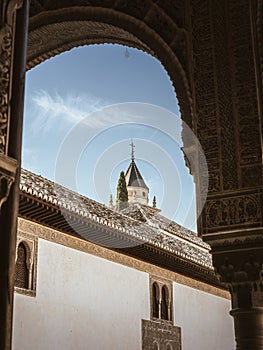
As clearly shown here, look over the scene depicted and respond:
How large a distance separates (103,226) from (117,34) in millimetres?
6094

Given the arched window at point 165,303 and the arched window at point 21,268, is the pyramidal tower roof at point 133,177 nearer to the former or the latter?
the arched window at point 165,303

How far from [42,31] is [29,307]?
570cm

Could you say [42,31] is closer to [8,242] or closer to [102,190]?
[8,242]

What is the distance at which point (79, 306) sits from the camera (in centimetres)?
1266

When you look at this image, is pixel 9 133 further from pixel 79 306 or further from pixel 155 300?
pixel 155 300

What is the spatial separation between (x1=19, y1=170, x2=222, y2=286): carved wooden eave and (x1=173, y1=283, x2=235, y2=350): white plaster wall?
0.53m

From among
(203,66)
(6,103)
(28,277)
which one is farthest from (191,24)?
(28,277)

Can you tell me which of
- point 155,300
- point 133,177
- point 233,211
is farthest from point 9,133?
point 133,177

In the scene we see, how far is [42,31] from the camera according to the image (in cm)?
719

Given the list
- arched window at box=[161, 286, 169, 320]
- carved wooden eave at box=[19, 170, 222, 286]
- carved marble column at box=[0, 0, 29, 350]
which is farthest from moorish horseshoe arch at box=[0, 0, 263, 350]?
arched window at box=[161, 286, 169, 320]

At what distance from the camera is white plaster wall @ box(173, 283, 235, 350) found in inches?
658

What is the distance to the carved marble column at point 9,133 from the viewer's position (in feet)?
11.2

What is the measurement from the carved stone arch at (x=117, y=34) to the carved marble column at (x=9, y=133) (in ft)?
8.32

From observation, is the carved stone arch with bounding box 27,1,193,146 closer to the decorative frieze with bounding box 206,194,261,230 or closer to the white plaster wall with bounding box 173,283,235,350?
the decorative frieze with bounding box 206,194,261,230
